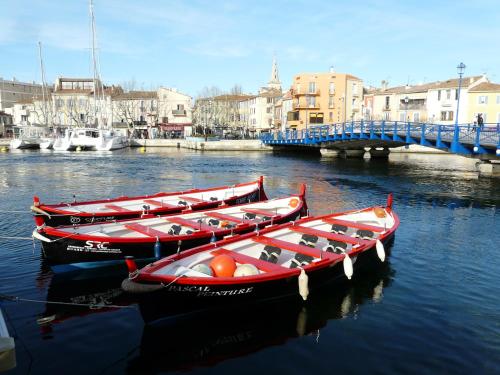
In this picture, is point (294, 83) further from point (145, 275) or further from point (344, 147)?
point (145, 275)

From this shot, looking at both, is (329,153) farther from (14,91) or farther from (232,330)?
(14,91)

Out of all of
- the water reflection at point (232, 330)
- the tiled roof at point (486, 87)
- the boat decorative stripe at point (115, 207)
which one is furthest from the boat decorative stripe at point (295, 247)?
the tiled roof at point (486, 87)

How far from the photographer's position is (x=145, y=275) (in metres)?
9.59

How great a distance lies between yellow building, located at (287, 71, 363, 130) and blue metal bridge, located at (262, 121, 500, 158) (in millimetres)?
27945

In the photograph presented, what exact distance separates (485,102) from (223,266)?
8271 cm

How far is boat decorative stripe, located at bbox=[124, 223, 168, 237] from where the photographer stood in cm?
1509

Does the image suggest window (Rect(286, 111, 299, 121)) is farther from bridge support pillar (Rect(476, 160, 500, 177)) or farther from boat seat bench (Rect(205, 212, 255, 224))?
boat seat bench (Rect(205, 212, 255, 224))

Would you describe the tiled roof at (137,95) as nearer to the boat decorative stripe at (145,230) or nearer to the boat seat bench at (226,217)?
the boat seat bench at (226,217)

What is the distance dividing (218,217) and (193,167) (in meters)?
37.1

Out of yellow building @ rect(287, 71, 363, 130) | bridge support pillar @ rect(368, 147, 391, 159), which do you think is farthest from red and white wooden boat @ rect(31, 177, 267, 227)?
yellow building @ rect(287, 71, 363, 130)

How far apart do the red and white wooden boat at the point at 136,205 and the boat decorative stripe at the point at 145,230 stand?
7.64 feet

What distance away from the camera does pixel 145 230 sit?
15.4 metres

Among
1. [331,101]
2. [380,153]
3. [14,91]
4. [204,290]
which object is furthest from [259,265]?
[14,91]

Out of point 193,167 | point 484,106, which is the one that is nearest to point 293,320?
point 193,167
